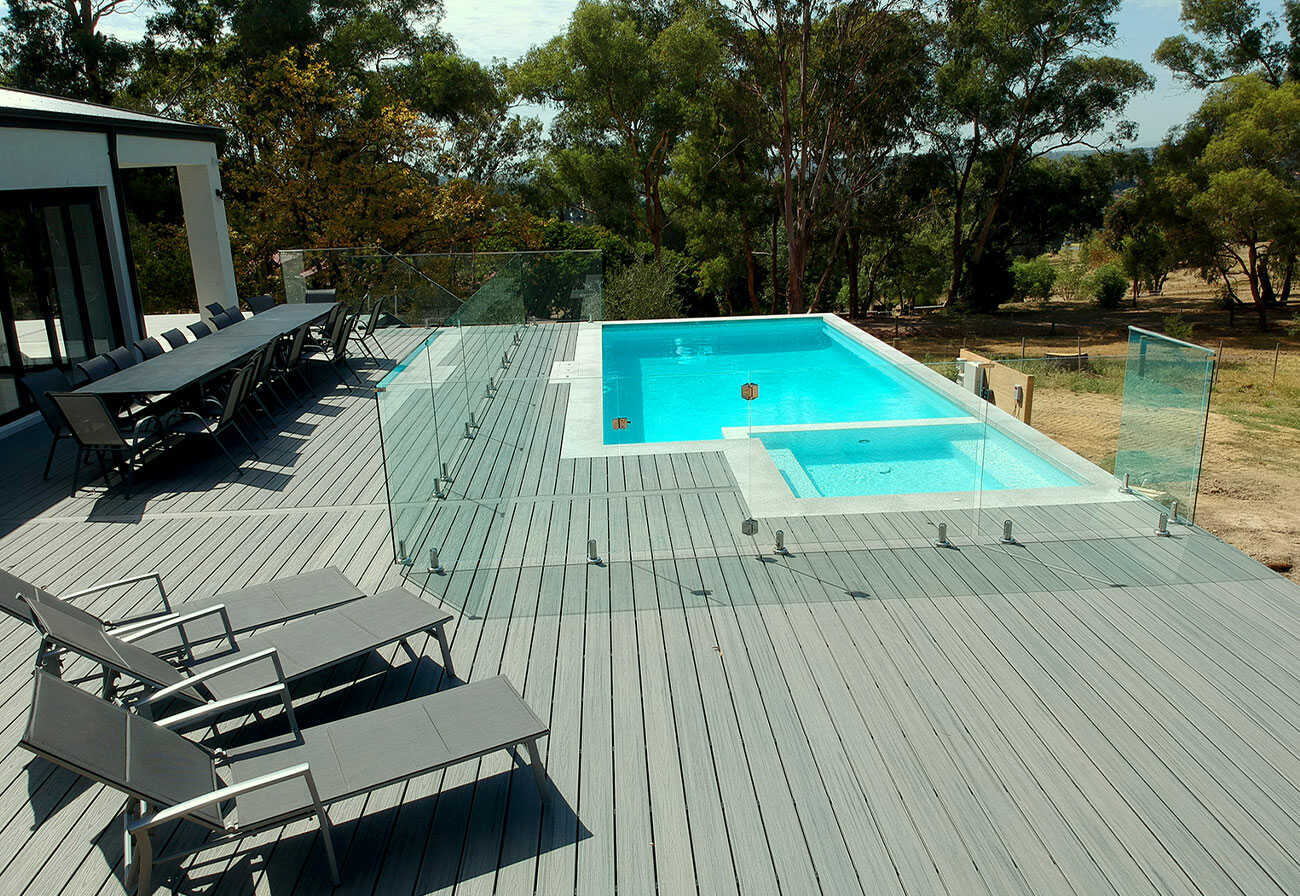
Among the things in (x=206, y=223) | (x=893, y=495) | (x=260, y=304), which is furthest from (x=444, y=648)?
(x=206, y=223)

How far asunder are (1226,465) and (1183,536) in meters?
9.28

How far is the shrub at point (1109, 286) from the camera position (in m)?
30.8

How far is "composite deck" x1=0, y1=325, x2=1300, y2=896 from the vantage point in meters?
2.87

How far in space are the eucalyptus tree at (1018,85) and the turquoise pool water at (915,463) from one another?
72.3 feet

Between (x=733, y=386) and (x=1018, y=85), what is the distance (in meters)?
22.7

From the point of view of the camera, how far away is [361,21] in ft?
76.2

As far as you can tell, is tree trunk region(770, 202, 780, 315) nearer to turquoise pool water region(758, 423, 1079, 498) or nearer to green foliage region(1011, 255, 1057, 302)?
green foliage region(1011, 255, 1057, 302)

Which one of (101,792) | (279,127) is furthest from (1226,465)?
(279,127)

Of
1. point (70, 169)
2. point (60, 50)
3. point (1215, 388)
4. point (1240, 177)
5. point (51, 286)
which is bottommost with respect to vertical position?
point (1215, 388)

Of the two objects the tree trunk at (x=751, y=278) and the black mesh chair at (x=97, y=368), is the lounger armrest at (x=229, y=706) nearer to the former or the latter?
the black mesh chair at (x=97, y=368)

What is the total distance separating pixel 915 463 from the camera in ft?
19.0

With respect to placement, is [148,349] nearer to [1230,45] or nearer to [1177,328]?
[1177,328]

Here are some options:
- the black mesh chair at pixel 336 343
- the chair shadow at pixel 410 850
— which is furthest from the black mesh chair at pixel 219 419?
the chair shadow at pixel 410 850

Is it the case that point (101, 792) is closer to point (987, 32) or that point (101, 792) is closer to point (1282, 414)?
point (1282, 414)
